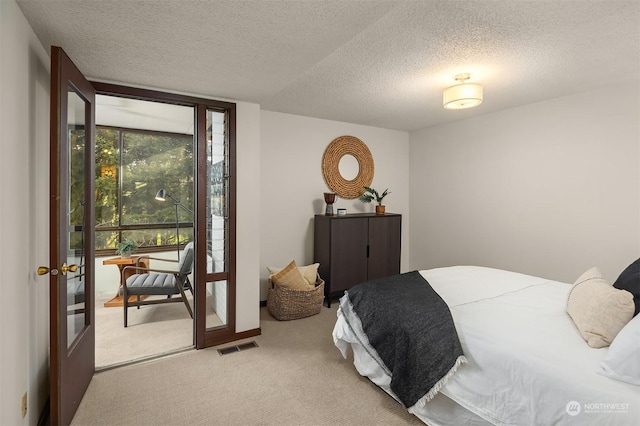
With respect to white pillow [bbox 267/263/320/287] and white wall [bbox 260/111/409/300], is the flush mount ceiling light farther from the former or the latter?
white pillow [bbox 267/263/320/287]

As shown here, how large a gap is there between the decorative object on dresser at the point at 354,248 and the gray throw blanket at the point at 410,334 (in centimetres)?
155

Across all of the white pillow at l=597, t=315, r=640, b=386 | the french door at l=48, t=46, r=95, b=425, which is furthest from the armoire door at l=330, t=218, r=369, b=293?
the white pillow at l=597, t=315, r=640, b=386

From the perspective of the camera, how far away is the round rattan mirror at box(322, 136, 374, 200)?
14.9 ft

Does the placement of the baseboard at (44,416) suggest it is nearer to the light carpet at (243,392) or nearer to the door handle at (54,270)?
the light carpet at (243,392)

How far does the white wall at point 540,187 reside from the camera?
3082 mm

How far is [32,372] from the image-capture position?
1.81 m

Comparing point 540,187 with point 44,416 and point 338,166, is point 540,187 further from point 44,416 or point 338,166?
point 44,416

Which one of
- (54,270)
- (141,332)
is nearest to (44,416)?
(54,270)

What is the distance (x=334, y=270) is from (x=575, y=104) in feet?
10.2

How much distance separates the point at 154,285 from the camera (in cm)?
351

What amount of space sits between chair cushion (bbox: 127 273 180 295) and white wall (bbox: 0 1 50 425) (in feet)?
4.54

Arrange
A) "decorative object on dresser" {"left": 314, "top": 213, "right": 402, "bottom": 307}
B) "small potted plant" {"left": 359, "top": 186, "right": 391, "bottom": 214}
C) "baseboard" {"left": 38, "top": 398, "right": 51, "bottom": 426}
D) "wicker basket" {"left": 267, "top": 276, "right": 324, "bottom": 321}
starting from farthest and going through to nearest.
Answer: "small potted plant" {"left": 359, "top": 186, "right": 391, "bottom": 214} → "decorative object on dresser" {"left": 314, "top": 213, "right": 402, "bottom": 307} → "wicker basket" {"left": 267, "top": 276, "right": 324, "bottom": 321} → "baseboard" {"left": 38, "top": 398, "right": 51, "bottom": 426}

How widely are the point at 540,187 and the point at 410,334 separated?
276 centimetres

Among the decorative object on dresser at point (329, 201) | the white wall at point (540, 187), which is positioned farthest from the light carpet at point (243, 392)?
the white wall at point (540, 187)
